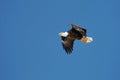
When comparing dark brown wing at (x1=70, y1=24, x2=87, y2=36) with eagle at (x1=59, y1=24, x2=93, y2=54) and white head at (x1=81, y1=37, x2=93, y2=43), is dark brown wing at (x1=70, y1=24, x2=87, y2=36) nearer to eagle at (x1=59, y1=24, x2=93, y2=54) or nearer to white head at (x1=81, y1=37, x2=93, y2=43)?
eagle at (x1=59, y1=24, x2=93, y2=54)

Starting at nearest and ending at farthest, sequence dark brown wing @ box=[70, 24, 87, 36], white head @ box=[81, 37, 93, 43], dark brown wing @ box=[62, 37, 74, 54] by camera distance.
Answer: dark brown wing @ box=[70, 24, 87, 36], white head @ box=[81, 37, 93, 43], dark brown wing @ box=[62, 37, 74, 54]

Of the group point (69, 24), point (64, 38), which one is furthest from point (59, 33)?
point (69, 24)

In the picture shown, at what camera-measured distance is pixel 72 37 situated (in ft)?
90.6

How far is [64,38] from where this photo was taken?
28.4m

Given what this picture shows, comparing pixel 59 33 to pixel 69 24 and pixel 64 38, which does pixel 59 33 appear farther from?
pixel 69 24

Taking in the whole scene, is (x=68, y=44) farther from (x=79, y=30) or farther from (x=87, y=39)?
(x=79, y=30)

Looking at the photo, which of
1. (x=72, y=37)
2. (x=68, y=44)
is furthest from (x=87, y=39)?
(x=68, y=44)

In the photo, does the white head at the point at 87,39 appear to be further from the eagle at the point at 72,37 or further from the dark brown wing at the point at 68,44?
the dark brown wing at the point at 68,44

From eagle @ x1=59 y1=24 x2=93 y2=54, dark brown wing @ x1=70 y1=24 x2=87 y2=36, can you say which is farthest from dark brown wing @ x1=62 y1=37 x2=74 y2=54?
dark brown wing @ x1=70 y1=24 x2=87 y2=36

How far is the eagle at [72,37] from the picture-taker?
27062 millimetres

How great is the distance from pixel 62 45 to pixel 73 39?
0.61 metres

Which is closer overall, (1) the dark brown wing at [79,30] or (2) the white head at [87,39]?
(1) the dark brown wing at [79,30]

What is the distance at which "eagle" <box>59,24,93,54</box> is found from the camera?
2706cm

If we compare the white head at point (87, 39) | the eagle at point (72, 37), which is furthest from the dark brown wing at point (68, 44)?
the white head at point (87, 39)
